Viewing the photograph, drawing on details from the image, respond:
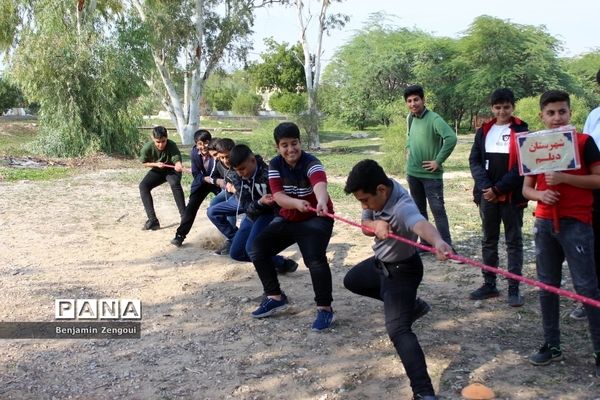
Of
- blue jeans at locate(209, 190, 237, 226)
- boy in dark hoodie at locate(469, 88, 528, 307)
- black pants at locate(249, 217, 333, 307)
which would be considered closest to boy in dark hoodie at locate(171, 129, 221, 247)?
blue jeans at locate(209, 190, 237, 226)

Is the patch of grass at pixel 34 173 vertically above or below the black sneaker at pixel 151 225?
above

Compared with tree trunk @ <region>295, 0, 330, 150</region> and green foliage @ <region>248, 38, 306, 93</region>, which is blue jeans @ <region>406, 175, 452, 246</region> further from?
green foliage @ <region>248, 38, 306, 93</region>

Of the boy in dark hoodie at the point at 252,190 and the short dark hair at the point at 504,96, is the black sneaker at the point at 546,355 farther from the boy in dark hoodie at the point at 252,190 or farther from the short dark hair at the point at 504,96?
the boy in dark hoodie at the point at 252,190

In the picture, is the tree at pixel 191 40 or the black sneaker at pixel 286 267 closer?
the black sneaker at pixel 286 267

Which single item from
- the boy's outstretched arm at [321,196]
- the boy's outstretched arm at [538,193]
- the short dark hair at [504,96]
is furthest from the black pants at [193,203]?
the boy's outstretched arm at [538,193]

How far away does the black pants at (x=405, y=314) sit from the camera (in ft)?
9.72

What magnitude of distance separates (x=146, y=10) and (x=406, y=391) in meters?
22.7

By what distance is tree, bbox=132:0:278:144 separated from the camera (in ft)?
76.6

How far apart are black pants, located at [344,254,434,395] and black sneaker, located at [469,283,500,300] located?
143cm

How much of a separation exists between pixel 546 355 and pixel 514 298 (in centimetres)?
106

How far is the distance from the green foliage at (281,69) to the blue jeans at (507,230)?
145ft

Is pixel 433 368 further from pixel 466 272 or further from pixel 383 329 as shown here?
pixel 466 272

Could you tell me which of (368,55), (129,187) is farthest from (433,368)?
(368,55)

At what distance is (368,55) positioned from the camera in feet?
117
